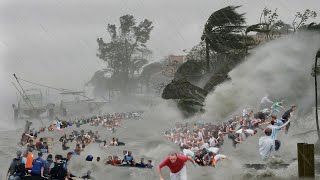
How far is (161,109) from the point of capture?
182ft

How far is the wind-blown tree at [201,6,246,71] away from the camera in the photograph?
42.1 m

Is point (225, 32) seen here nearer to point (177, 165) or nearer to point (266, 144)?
point (266, 144)

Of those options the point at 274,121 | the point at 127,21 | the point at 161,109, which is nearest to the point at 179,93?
the point at 161,109

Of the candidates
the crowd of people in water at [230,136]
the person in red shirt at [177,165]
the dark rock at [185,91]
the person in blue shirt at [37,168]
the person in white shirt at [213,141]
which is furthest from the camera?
the dark rock at [185,91]

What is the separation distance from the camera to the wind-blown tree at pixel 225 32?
42.1 meters

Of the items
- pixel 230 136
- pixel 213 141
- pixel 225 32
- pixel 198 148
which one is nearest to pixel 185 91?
pixel 225 32

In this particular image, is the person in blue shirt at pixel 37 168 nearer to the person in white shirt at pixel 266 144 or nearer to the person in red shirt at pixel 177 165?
the person in red shirt at pixel 177 165

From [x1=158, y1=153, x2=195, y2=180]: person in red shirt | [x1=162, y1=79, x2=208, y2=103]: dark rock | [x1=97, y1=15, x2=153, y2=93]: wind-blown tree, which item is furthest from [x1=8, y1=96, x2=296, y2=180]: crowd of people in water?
[x1=97, y1=15, x2=153, y2=93]: wind-blown tree

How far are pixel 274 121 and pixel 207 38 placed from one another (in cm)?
2475

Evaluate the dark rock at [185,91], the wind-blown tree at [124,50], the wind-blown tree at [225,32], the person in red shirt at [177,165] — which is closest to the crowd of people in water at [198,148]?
the person in red shirt at [177,165]

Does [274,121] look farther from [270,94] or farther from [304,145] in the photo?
[270,94]

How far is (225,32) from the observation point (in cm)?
4297

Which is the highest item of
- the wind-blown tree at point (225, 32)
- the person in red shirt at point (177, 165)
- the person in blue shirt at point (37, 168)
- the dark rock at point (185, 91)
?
the wind-blown tree at point (225, 32)

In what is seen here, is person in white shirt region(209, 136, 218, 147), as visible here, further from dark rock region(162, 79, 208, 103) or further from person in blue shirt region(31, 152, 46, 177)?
dark rock region(162, 79, 208, 103)
